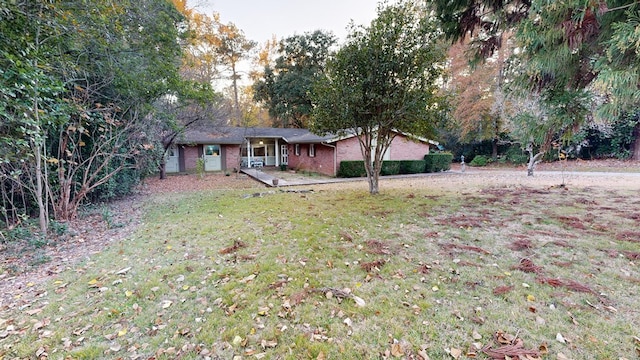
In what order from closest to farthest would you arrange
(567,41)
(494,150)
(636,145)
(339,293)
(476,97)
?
(339,293) → (567,41) → (636,145) → (476,97) → (494,150)

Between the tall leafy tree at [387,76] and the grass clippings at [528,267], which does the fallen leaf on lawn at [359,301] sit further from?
the tall leafy tree at [387,76]

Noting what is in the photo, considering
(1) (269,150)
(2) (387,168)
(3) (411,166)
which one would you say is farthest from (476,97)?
(1) (269,150)

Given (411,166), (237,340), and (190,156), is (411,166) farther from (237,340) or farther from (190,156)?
(237,340)

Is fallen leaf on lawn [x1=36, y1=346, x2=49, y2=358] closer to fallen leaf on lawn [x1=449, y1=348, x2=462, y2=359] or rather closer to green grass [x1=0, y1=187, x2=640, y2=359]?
green grass [x1=0, y1=187, x2=640, y2=359]

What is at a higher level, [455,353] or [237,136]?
[237,136]

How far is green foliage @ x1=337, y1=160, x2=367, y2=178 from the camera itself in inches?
588

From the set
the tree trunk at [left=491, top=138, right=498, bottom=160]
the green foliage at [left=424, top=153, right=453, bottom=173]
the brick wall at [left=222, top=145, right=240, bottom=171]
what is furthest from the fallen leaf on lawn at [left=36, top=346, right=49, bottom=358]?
the tree trunk at [left=491, top=138, right=498, bottom=160]

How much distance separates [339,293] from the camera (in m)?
3.01

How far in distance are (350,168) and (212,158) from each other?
10601 mm

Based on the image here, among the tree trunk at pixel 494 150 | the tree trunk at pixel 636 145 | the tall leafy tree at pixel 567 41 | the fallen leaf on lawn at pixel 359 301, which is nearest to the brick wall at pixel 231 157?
the tall leafy tree at pixel 567 41

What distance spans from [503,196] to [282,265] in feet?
25.9

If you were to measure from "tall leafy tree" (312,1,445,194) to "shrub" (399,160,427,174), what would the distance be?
329 inches

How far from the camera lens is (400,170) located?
1681 centimetres

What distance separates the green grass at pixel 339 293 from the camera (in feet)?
7.64
